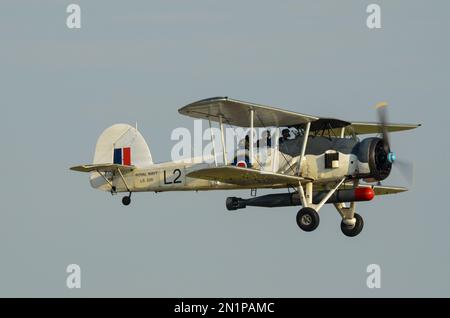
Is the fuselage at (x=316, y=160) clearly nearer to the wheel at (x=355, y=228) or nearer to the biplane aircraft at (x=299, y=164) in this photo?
the biplane aircraft at (x=299, y=164)

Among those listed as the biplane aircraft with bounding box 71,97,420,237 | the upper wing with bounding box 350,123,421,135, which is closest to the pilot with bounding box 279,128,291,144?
the biplane aircraft with bounding box 71,97,420,237

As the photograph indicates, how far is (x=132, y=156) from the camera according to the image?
29.2m

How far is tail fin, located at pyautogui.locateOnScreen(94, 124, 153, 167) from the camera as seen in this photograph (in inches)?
1148

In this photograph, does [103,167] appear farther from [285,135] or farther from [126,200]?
[285,135]

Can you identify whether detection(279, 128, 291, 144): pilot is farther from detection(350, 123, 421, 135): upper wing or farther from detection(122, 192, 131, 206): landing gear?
detection(122, 192, 131, 206): landing gear

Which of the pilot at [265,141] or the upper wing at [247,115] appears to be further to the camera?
the pilot at [265,141]

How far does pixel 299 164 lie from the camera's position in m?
25.3

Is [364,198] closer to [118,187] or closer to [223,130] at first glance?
[223,130]

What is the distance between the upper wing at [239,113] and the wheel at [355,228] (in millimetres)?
2644

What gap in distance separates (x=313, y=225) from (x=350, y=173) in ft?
4.53

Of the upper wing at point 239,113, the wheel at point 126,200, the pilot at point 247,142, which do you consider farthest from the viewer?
the wheel at point 126,200

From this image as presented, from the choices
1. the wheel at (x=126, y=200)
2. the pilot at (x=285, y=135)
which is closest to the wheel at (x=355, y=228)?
the pilot at (x=285, y=135)

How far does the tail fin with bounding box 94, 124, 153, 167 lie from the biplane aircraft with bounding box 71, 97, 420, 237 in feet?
6.29

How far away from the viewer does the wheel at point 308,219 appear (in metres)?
24.8
